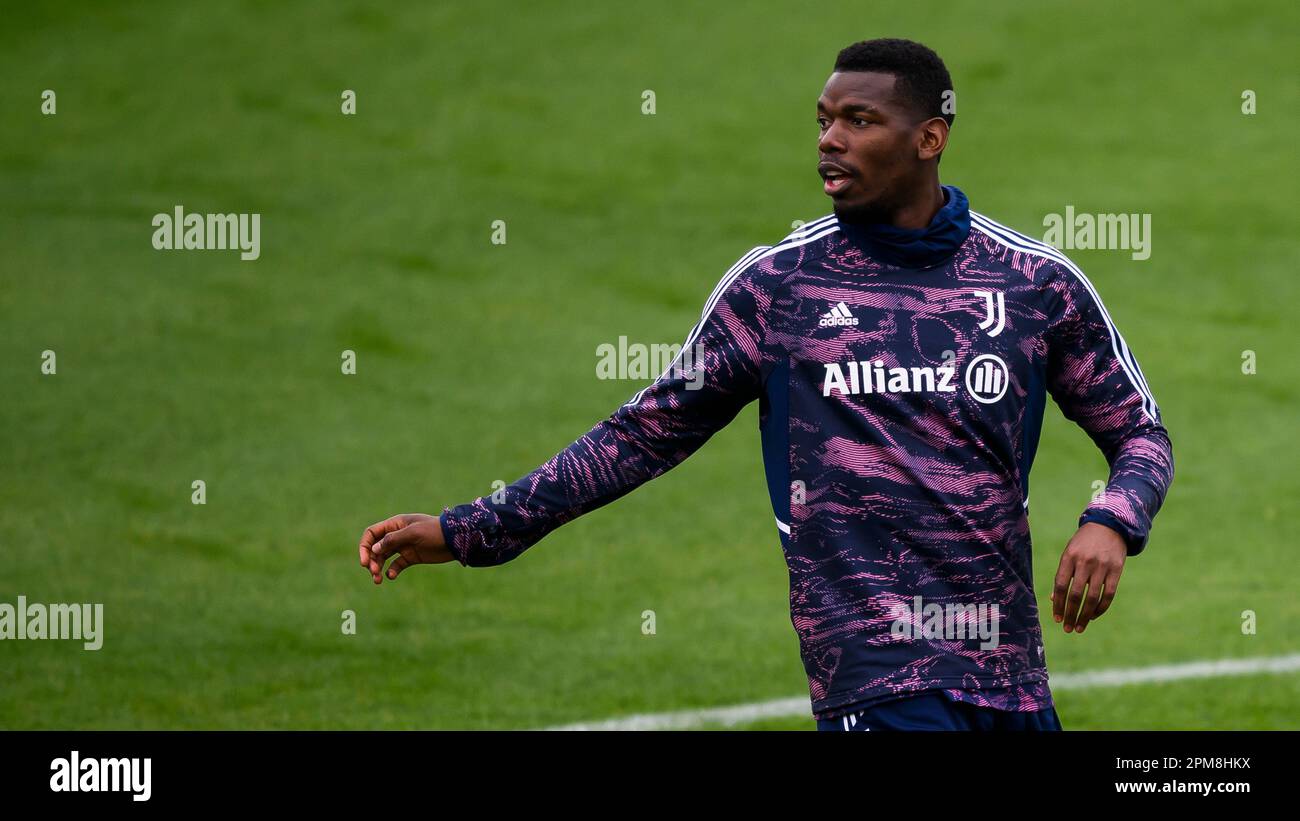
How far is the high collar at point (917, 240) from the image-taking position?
14.9 feet

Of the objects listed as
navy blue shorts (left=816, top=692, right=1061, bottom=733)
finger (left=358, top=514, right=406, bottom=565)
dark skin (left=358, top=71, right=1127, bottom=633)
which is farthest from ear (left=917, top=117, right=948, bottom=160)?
finger (left=358, top=514, right=406, bottom=565)

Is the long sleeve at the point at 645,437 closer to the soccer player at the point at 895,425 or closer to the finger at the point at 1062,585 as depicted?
the soccer player at the point at 895,425

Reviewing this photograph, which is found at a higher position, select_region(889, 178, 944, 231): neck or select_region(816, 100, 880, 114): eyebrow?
select_region(816, 100, 880, 114): eyebrow

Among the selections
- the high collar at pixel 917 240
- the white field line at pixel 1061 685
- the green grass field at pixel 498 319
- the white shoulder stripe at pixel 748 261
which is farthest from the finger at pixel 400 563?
the green grass field at pixel 498 319

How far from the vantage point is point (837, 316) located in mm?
4531

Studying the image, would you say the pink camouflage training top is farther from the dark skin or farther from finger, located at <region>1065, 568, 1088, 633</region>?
finger, located at <region>1065, 568, 1088, 633</region>

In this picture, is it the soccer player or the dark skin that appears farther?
the dark skin

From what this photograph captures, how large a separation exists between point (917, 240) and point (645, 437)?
819mm

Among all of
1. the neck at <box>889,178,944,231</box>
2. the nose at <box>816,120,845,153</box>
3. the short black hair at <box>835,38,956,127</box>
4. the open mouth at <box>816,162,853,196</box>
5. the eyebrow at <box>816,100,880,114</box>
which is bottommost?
the neck at <box>889,178,944,231</box>

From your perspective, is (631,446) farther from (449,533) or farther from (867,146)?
(867,146)

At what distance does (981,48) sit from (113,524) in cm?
1354

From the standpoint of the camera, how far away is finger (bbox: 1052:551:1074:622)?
13.7 feet

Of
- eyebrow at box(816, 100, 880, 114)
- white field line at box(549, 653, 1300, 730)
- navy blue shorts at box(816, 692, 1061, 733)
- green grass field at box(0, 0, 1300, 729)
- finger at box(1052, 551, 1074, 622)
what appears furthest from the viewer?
green grass field at box(0, 0, 1300, 729)

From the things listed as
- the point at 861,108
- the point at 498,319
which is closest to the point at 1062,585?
the point at 861,108
